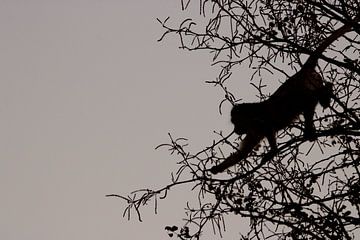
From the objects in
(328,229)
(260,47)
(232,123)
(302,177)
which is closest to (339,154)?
(302,177)

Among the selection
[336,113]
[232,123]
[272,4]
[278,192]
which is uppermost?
[232,123]

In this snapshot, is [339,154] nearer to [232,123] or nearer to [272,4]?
[272,4]

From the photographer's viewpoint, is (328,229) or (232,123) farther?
(232,123)

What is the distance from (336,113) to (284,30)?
70cm

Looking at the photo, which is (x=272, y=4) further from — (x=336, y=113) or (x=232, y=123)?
(x=232, y=123)

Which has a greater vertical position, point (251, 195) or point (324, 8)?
point (324, 8)

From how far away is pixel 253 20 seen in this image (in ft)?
13.4

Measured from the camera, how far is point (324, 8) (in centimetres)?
411

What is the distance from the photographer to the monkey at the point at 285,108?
163 inches

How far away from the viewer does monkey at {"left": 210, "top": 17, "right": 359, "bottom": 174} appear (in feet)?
13.5

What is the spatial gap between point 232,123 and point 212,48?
82.6 inches

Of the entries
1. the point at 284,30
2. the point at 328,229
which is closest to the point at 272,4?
the point at 284,30

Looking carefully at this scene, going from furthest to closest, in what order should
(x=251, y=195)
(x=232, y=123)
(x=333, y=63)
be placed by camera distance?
(x=232, y=123)
(x=251, y=195)
(x=333, y=63)

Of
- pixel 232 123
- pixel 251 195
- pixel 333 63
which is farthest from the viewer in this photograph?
pixel 232 123
